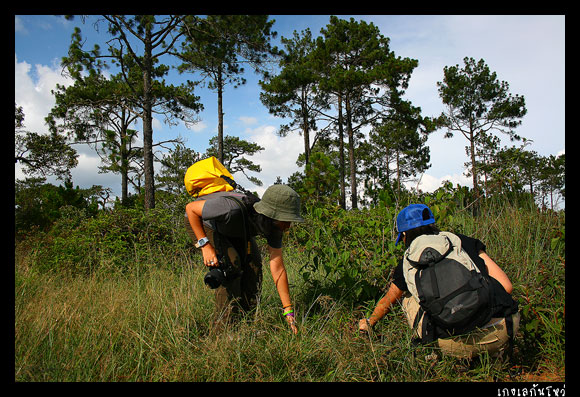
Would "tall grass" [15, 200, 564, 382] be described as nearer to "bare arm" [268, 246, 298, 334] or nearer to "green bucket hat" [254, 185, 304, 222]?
"bare arm" [268, 246, 298, 334]

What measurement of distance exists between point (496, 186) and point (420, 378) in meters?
2.64

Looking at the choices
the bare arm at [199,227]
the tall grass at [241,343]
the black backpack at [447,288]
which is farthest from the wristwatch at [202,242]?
the black backpack at [447,288]

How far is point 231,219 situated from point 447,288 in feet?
4.98

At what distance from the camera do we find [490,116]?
63.4 ft

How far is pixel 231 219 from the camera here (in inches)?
97.3

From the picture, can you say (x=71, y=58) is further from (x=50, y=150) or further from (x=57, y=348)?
(x=57, y=348)

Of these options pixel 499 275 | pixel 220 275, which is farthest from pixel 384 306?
pixel 220 275

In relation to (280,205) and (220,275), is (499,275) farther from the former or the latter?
(220,275)

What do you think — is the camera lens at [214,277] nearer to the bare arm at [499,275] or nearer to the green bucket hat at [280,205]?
the green bucket hat at [280,205]

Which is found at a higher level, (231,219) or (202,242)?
(231,219)

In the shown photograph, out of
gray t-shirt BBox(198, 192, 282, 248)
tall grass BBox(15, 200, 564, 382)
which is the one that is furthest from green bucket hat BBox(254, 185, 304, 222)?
tall grass BBox(15, 200, 564, 382)

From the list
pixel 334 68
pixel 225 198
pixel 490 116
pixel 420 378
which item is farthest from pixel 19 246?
pixel 490 116

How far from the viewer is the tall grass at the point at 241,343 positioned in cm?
204

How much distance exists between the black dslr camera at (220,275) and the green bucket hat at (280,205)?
49 cm
